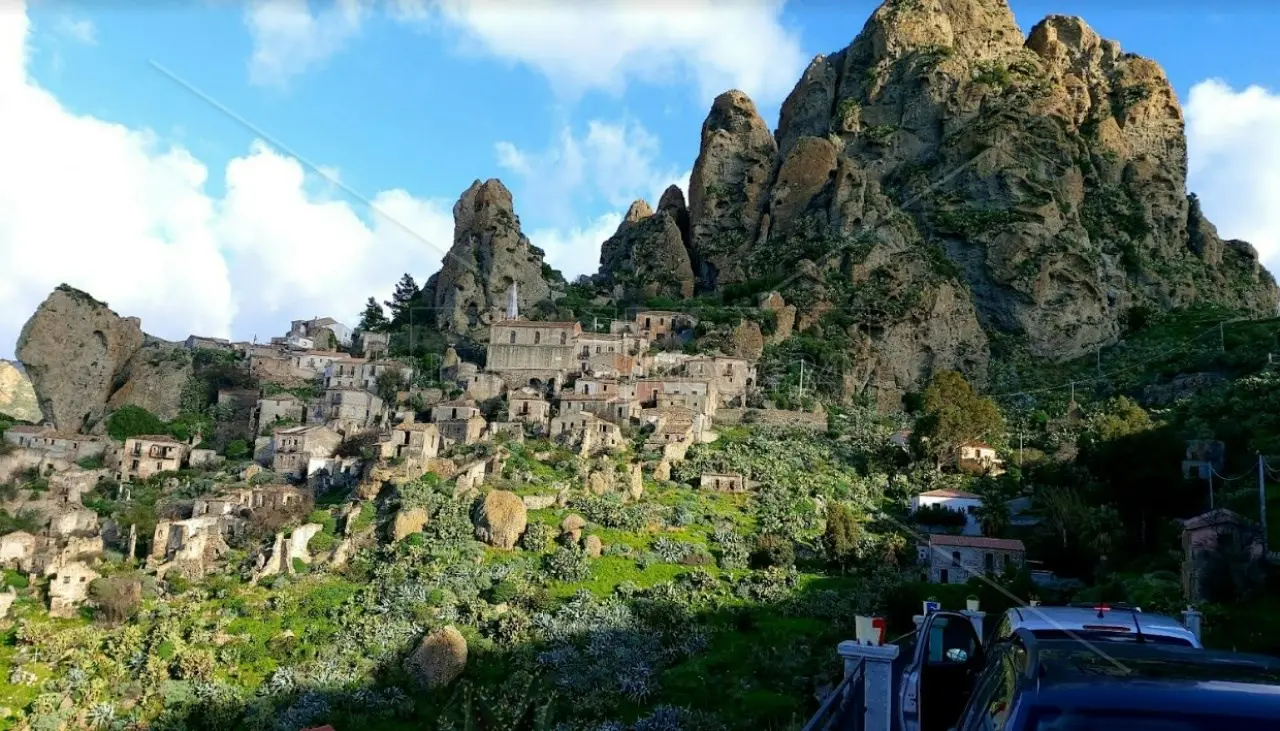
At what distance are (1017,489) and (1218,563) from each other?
2602 centimetres

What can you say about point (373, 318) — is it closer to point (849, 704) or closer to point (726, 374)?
point (726, 374)

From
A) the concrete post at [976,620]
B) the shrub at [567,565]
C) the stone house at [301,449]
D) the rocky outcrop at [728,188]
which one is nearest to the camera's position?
the concrete post at [976,620]

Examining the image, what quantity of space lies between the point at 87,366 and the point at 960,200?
73917 mm

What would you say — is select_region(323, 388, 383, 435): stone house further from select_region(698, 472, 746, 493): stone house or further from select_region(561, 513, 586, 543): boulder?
select_region(561, 513, 586, 543): boulder

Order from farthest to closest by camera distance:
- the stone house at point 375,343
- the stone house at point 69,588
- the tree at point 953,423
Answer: the stone house at point 375,343
the tree at point 953,423
the stone house at point 69,588

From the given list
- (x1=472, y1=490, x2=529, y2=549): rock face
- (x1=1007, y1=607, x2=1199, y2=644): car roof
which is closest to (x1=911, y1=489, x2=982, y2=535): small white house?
(x1=472, y1=490, x2=529, y2=549): rock face

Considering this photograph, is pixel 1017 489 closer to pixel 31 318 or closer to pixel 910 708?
pixel 910 708

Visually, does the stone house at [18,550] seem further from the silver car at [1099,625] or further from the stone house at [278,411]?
the silver car at [1099,625]

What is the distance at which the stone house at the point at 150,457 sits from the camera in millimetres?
59344

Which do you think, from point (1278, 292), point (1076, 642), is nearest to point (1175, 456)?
point (1076, 642)

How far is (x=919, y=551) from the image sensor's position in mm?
43062

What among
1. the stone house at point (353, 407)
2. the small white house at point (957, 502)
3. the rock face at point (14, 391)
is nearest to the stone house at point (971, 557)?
the small white house at point (957, 502)

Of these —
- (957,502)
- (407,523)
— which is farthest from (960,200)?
(407,523)

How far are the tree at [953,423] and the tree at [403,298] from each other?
50.7 m
